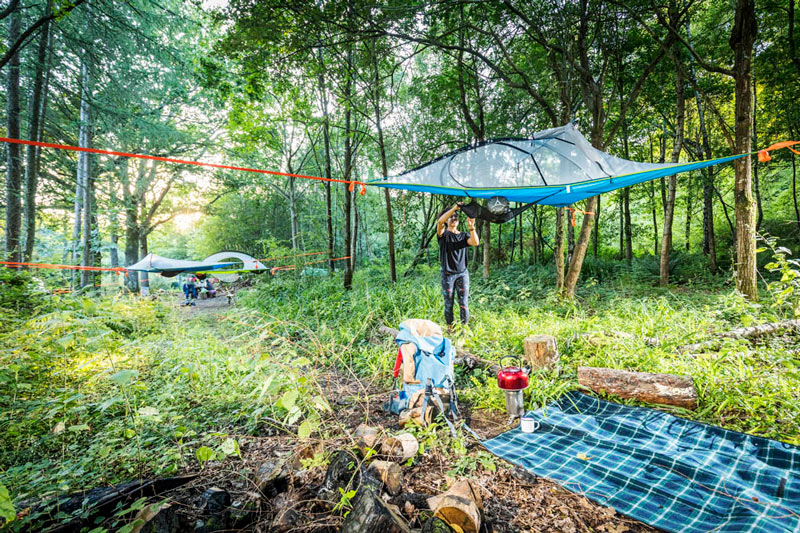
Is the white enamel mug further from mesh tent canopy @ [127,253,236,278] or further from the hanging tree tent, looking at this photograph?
mesh tent canopy @ [127,253,236,278]

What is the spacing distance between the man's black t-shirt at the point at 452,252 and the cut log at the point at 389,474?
1.88 m

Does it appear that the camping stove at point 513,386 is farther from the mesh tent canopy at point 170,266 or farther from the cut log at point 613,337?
the mesh tent canopy at point 170,266

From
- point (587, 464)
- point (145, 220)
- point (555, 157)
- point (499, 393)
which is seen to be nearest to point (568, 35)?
point (555, 157)

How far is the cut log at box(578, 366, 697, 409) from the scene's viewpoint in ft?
5.58

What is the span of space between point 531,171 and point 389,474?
2801mm

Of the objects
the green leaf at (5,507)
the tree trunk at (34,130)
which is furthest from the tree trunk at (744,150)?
the tree trunk at (34,130)

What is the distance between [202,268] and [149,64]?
4.24 metres

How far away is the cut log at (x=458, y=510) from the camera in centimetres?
95

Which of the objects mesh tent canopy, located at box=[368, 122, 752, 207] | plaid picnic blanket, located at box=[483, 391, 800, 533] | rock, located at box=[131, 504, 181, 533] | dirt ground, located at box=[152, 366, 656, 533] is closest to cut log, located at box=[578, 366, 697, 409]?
plaid picnic blanket, located at box=[483, 391, 800, 533]

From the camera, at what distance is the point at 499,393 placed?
191 cm

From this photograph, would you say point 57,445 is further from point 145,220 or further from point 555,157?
point 145,220

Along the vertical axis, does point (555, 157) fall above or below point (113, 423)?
above

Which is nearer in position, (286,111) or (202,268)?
(286,111)

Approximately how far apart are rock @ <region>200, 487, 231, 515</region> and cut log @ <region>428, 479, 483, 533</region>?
27.6 inches
